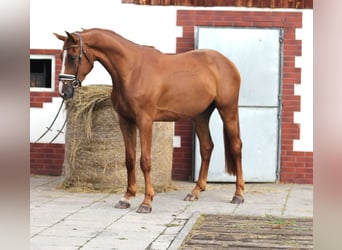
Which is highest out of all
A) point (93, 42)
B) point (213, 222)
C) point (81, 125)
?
point (93, 42)

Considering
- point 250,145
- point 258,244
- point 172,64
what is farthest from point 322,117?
point 250,145

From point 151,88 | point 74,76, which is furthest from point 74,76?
point 151,88

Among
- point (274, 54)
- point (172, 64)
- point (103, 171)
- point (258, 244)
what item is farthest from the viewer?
point (274, 54)

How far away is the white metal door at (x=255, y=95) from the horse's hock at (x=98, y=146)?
38.5 inches

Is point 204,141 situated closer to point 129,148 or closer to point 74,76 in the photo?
point 129,148

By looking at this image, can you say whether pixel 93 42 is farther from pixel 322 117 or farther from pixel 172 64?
pixel 322 117

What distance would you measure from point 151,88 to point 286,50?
8.80ft

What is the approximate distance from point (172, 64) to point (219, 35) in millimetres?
1905

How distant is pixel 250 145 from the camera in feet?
24.0

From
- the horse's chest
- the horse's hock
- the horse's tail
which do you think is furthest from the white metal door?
the horse's chest

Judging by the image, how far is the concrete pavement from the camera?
3929 millimetres

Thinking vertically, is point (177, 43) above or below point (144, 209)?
above

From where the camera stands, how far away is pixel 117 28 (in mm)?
7562

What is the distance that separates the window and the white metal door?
2.04 metres
